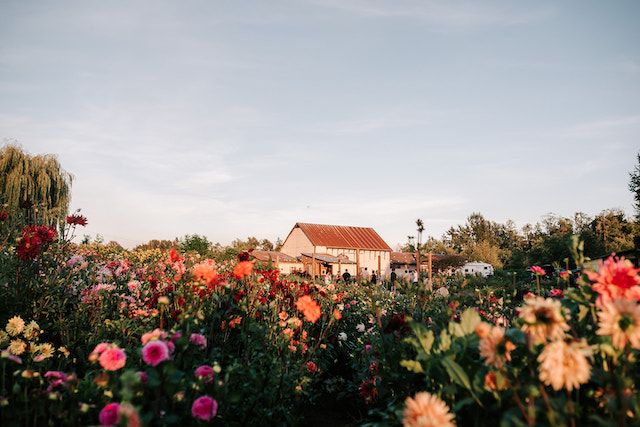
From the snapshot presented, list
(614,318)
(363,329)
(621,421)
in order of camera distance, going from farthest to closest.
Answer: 1. (363,329)
2. (614,318)
3. (621,421)

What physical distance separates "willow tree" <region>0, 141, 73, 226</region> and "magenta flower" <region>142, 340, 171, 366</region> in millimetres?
16640

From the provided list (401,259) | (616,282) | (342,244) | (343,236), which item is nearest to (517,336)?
(616,282)

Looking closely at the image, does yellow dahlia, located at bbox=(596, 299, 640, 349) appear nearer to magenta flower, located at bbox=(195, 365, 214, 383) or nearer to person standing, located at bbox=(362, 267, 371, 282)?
magenta flower, located at bbox=(195, 365, 214, 383)

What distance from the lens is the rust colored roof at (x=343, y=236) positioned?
39.1 meters

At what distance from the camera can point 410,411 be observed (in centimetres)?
116

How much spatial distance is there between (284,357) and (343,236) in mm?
38987

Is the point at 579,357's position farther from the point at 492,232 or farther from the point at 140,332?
the point at 492,232

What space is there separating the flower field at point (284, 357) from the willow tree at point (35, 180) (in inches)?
560

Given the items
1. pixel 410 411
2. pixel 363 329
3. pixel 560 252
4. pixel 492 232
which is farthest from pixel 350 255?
pixel 492 232

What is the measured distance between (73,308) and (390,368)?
3.23 m

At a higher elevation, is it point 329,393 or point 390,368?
point 390,368

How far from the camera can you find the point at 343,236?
41625 millimetres

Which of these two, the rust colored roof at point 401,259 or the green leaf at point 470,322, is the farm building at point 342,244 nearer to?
the rust colored roof at point 401,259

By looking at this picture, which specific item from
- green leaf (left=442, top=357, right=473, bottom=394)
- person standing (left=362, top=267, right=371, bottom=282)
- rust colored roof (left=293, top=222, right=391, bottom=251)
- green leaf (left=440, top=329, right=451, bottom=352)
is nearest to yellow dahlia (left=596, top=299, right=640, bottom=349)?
green leaf (left=442, top=357, right=473, bottom=394)
